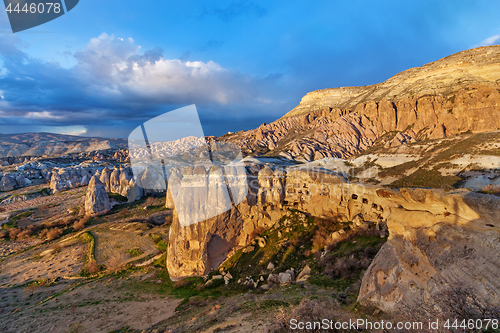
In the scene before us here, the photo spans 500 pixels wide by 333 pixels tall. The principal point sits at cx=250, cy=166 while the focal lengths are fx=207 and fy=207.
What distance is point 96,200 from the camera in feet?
108

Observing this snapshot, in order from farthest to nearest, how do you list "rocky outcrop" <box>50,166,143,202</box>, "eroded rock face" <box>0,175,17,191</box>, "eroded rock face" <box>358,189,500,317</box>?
"eroded rock face" <box>0,175,17,191</box> → "rocky outcrop" <box>50,166,143,202</box> → "eroded rock face" <box>358,189,500,317</box>

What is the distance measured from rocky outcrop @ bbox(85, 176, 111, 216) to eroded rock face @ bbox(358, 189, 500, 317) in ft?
126

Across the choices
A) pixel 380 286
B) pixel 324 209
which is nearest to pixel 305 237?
pixel 324 209

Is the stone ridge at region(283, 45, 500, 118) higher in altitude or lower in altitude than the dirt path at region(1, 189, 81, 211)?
higher

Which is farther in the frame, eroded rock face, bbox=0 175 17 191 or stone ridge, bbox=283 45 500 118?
eroded rock face, bbox=0 175 17 191

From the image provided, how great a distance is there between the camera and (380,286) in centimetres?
604

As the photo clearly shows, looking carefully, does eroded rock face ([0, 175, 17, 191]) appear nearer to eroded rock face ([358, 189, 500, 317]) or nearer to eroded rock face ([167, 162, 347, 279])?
eroded rock face ([167, 162, 347, 279])

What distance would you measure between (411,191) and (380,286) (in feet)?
10.3

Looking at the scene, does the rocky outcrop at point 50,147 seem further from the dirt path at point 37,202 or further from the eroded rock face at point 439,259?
the eroded rock face at point 439,259

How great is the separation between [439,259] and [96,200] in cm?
4051

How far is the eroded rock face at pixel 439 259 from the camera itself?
425cm

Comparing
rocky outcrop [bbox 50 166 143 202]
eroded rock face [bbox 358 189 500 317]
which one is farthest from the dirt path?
eroded rock face [bbox 358 189 500 317]

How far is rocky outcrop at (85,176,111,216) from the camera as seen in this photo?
107ft

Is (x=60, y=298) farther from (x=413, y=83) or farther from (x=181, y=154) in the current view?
(x=413, y=83)
